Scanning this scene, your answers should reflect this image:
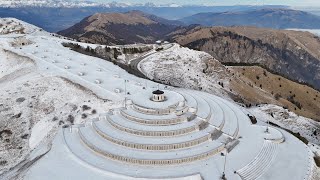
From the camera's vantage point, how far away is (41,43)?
9600 centimetres

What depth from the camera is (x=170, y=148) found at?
1526 inches

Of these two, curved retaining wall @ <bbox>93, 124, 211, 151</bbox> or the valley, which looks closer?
the valley

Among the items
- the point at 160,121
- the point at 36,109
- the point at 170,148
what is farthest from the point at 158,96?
the point at 36,109

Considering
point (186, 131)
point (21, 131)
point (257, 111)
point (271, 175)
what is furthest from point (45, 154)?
point (257, 111)

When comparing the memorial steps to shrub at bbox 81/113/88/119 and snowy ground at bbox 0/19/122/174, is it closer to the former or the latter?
snowy ground at bbox 0/19/122/174

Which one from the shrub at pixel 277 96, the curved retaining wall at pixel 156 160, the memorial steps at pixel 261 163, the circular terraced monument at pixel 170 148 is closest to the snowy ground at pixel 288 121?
the circular terraced monument at pixel 170 148

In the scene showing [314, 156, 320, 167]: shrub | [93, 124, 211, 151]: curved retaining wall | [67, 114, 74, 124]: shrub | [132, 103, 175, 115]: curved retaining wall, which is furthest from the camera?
[67, 114, 74, 124]: shrub

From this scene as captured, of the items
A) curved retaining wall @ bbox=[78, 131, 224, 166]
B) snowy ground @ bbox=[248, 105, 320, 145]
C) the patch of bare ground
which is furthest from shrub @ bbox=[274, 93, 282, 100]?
curved retaining wall @ bbox=[78, 131, 224, 166]

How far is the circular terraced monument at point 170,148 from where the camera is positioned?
119ft

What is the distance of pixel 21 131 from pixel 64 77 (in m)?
16.6

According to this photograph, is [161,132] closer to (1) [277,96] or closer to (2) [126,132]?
(2) [126,132]

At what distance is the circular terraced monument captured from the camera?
36406 millimetres

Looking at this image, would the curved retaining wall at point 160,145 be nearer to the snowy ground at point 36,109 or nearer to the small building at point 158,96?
the small building at point 158,96

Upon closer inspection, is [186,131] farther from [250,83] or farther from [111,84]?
[250,83]
